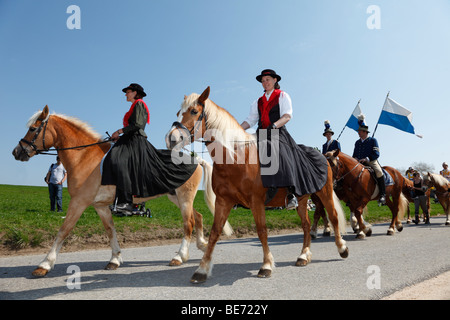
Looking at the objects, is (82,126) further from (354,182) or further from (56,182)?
(56,182)

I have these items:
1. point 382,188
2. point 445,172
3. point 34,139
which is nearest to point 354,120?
point 382,188

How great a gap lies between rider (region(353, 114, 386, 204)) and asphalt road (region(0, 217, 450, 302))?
10.5 ft

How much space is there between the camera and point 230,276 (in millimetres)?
4812

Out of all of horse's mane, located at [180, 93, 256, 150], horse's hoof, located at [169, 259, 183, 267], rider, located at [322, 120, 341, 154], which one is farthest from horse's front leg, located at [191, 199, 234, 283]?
rider, located at [322, 120, 341, 154]

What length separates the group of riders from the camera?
16.7 ft

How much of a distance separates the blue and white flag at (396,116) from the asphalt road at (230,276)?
7.83 metres

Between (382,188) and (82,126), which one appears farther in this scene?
(382,188)

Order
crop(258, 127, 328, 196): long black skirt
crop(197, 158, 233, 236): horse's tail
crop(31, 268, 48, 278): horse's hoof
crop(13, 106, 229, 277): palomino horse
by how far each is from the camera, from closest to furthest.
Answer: crop(31, 268, 48, 278): horse's hoof < crop(258, 127, 328, 196): long black skirt < crop(13, 106, 229, 277): palomino horse < crop(197, 158, 233, 236): horse's tail

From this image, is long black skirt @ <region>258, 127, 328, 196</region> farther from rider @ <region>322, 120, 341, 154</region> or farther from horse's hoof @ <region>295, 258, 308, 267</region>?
rider @ <region>322, 120, 341, 154</region>

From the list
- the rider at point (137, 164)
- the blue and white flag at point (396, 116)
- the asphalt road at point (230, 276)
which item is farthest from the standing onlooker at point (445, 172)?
the rider at point (137, 164)

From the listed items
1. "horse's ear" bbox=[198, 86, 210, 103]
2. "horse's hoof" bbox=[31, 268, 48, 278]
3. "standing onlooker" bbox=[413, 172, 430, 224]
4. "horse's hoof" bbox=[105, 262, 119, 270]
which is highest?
"horse's ear" bbox=[198, 86, 210, 103]

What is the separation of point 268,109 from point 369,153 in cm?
659
